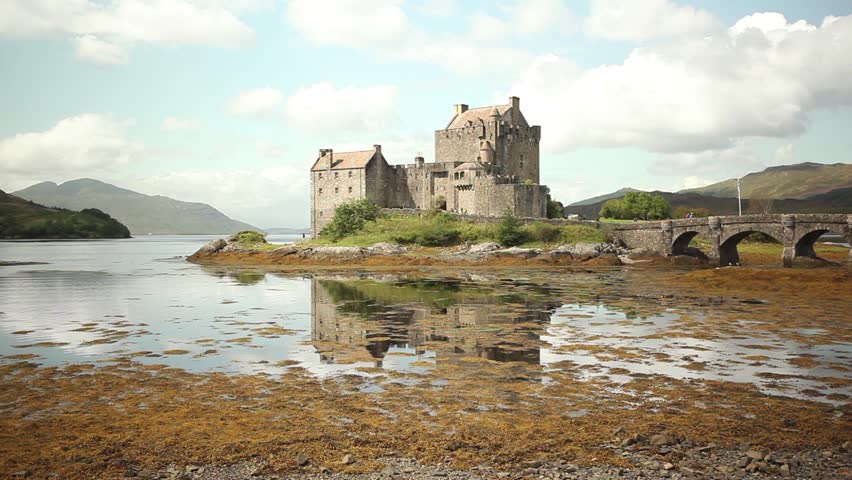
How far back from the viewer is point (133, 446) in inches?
413

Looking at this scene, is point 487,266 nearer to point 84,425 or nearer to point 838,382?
point 838,382

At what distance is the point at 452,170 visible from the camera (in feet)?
236

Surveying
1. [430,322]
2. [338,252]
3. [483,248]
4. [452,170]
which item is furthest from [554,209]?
[430,322]

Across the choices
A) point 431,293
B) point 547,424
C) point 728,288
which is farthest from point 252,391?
point 728,288

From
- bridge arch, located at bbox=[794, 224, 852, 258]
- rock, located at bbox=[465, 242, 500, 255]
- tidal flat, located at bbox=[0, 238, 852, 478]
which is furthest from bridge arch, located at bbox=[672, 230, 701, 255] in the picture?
tidal flat, located at bbox=[0, 238, 852, 478]

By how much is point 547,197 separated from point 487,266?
1858 cm

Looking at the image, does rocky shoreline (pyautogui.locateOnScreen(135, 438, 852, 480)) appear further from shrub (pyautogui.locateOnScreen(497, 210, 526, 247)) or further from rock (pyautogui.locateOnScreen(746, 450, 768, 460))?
shrub (pyautogui.locateOnScreen(497, 210, 526, 247))

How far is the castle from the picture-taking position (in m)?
69.8

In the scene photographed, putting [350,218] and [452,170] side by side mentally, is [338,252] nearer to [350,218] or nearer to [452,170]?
[350,218]

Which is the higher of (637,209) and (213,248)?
(637,209)

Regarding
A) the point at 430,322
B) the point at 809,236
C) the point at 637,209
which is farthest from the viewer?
the point at 637,209

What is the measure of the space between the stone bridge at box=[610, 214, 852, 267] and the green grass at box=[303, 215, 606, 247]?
147 inches

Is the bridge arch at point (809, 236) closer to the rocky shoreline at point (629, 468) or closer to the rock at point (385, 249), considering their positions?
the rock at point (385, 249)

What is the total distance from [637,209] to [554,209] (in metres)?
12.8
